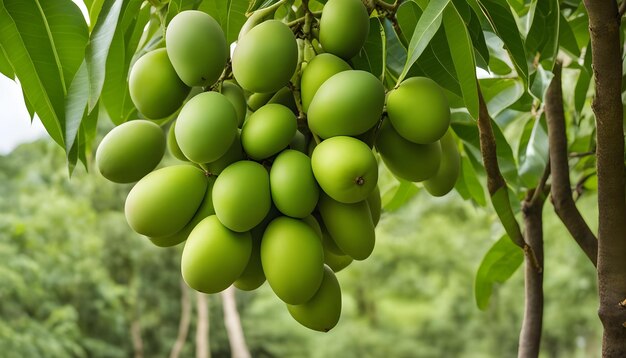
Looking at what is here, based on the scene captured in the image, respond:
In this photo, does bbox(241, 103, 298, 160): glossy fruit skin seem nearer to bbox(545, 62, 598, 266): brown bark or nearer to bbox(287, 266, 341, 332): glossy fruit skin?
bbox(287, 266, 341, 332): glossy fruit skin

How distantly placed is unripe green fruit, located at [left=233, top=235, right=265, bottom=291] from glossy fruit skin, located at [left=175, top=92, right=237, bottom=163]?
6 cm

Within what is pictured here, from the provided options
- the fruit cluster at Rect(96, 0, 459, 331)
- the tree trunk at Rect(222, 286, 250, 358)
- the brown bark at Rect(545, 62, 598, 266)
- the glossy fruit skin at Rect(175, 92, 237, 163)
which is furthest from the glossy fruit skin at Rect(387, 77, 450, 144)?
the tree trunk at Rect(222, 286, 250, 358)

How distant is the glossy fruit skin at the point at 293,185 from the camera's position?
44cm

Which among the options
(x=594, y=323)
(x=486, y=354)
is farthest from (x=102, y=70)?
(x=486, y=354)

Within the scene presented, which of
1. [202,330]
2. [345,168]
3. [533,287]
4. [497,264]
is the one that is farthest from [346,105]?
[202,330]

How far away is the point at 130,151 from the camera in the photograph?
1.60 ft

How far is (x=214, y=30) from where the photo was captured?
49 centimetres

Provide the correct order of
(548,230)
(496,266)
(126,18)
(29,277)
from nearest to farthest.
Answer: (126,18)
(496,266)
(29,277)
(548,230)

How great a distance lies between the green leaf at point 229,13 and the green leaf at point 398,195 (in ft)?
1.32

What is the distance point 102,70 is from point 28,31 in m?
0.12

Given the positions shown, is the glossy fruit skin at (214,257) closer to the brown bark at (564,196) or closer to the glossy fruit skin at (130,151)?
the glossy fruit skin at (130,151)

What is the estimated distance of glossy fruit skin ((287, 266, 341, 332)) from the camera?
476 millimetres

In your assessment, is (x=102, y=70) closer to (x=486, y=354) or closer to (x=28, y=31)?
(x=28, y=31)

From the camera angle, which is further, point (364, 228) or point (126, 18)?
point (126, 18)
